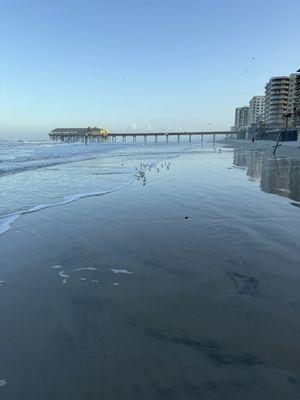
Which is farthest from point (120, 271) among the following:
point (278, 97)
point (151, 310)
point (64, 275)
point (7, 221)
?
point (278, 97)

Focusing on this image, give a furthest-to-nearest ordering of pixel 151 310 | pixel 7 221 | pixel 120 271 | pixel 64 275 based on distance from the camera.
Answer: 1. pixel 7 221
2. pixel 120 271
3. pixel 64 275
4. pixel 151 310

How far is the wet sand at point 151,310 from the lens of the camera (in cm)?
337

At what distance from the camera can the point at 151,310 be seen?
471cm

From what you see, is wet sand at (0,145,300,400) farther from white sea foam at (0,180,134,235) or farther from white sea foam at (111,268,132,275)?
white sea foam at (0,180,134,235)

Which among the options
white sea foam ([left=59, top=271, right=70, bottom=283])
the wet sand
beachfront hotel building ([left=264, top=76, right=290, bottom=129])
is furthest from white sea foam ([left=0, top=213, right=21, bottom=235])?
beachfront hotel building ([left=264, top=76, right=290, bottom=129])

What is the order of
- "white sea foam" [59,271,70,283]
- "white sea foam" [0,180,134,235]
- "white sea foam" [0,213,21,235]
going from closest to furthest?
1. "white sea foam" [59,271,70,283]
2. "white sea foam" [0,213,21,235]
3. "white sea foam" [0,180,134,235]

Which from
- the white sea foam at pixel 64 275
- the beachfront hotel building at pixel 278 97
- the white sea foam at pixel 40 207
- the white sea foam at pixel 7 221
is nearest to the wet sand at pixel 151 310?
the white sea foam at pixel 64 275

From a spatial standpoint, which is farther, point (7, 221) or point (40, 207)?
point (40, 207)

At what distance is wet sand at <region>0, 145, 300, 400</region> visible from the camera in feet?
11.0

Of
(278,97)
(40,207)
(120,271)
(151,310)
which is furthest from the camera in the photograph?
(278,97)

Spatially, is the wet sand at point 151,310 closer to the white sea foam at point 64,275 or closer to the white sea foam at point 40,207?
the white sea foam at point 64,275

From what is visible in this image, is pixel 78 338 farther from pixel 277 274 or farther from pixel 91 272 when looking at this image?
pixel 277 274

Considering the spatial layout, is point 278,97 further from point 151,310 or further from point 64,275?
point 151,310

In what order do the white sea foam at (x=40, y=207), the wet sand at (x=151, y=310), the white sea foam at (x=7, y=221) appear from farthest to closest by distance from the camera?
1. the white sea foam at (x=40, y=207)
2. the white sea foam at (x=7, y=221)
3. the wet sand at (x=151, y=310)
